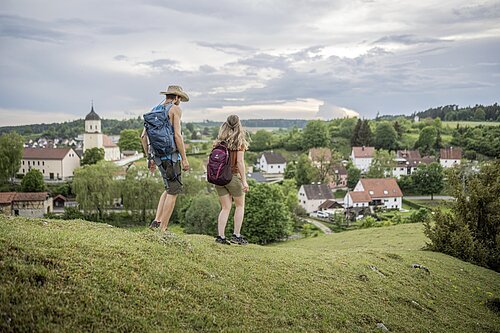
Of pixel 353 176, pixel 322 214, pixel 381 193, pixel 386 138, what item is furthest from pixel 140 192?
pixel 386 138

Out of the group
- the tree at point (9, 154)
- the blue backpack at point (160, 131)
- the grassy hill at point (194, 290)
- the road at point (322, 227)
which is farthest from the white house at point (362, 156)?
the blue backpack at point (160, 131)

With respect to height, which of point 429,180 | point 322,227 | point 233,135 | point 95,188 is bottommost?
point 322,227

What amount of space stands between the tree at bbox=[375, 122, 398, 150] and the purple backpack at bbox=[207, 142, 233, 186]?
376 feet

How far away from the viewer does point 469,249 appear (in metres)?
16.4

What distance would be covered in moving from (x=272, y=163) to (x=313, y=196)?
131 ft

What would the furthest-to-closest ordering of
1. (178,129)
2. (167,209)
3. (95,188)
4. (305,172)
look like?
(305,172) → (95,188) → (167,209) → (178,129)

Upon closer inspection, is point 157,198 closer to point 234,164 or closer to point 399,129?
point 234,164

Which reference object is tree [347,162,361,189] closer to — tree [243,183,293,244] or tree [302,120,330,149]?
tree [302,120,330,149]

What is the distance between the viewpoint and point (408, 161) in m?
98.9

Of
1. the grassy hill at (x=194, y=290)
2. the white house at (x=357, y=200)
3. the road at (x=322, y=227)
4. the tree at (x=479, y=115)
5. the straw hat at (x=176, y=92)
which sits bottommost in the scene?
the road at (x=322, y=227)

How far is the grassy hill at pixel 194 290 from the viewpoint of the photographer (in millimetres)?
5359

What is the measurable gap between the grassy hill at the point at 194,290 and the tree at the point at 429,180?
65.2m

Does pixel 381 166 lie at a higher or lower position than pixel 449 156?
lower

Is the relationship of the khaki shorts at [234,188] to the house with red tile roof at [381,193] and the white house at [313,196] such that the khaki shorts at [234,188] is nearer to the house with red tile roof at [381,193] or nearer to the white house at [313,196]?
the house with red tile roof at [381,193]
